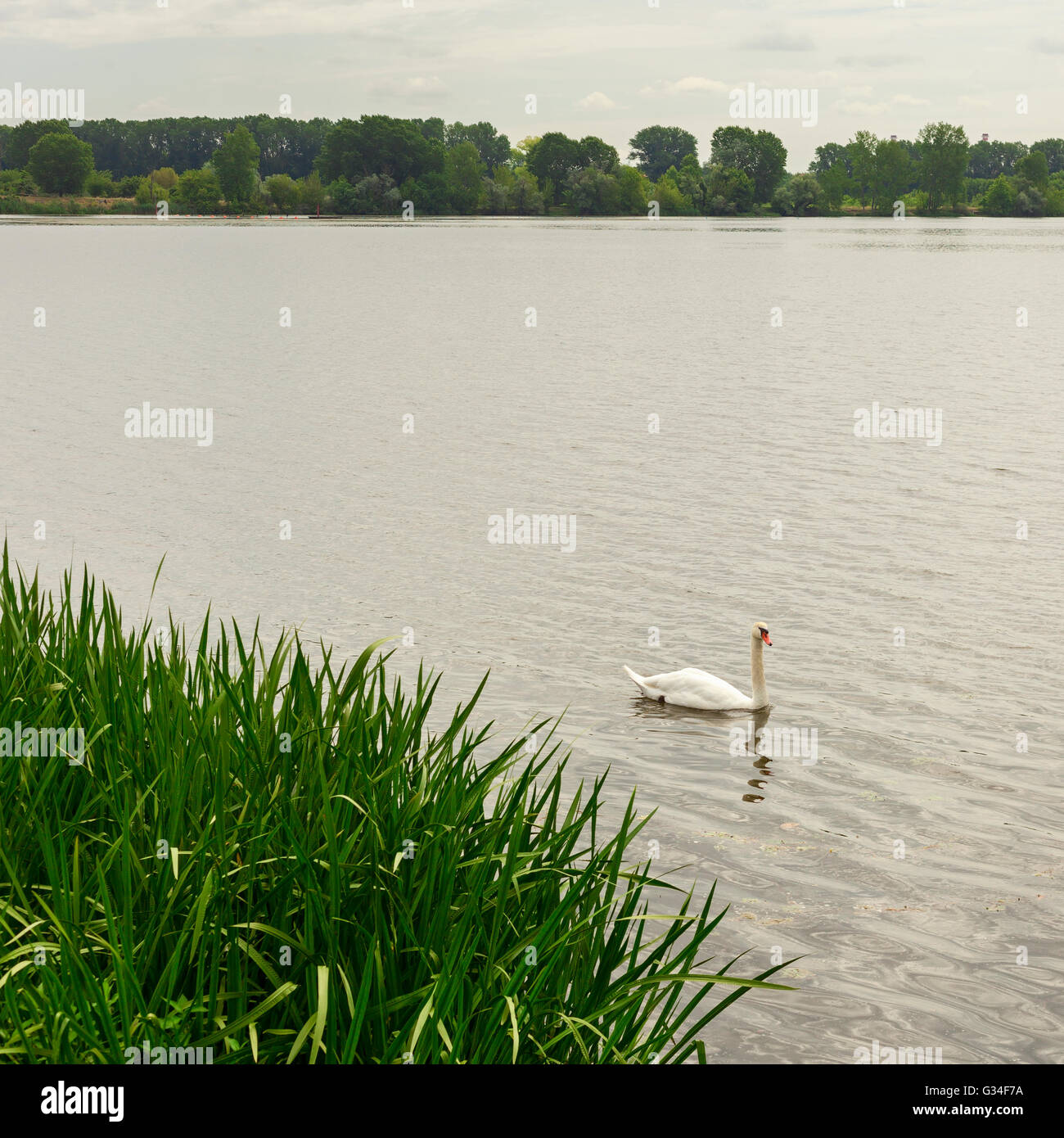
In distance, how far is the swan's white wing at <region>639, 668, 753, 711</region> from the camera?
38.4 feet

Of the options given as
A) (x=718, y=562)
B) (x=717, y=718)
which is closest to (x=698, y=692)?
(x=717, y=718)

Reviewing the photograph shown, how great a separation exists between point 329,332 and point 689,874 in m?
39.6

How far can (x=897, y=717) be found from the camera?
37.6ft

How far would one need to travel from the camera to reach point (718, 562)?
16641 mm

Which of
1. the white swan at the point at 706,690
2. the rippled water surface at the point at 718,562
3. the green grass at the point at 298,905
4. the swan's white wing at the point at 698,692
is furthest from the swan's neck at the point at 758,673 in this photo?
the green grass at the point at 298,905

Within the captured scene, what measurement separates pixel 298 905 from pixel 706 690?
22.6 ft

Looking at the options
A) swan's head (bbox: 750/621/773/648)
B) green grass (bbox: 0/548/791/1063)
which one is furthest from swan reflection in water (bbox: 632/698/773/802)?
green grass (bbox: 0/548/791/1063)

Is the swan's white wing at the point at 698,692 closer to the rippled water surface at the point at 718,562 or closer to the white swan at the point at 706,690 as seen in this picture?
the white swan at the point at 706,690

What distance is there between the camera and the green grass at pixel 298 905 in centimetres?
469

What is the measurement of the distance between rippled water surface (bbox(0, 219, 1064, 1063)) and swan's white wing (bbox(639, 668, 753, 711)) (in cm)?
15

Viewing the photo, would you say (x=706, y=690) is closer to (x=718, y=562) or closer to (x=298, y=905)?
(x=718, y=562)
